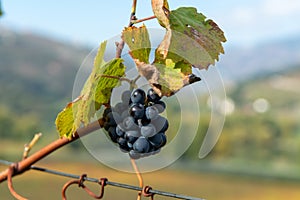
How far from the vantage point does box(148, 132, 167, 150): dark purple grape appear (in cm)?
39

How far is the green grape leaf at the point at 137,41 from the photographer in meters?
0.38

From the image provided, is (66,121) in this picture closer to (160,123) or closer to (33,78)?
(160,123)

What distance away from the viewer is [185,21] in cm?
39

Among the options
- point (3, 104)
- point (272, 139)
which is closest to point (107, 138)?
point (272, 139)

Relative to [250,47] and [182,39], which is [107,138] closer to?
[182,39]

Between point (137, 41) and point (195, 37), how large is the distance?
0.05 meters

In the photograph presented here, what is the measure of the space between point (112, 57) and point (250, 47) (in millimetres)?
49781

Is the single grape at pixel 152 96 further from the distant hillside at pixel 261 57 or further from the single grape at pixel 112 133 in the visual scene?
the distant hillside at pixel 261 57

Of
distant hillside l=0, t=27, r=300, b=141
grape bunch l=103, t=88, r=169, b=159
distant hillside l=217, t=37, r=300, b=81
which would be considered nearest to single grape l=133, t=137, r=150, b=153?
grape bunch l=103, t=88, r=169, b=159

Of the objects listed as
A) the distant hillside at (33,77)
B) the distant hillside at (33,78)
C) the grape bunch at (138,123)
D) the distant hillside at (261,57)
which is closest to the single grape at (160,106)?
the grape bunch at (138,123)

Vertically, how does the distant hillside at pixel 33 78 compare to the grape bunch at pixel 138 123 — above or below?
above

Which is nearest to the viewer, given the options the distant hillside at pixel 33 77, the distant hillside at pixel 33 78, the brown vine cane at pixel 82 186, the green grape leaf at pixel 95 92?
the green grape leaf at pixel 95 92

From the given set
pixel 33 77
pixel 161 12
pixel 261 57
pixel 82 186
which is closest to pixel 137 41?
pixel 161 12

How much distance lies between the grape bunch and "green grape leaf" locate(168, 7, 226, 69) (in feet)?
0.13
